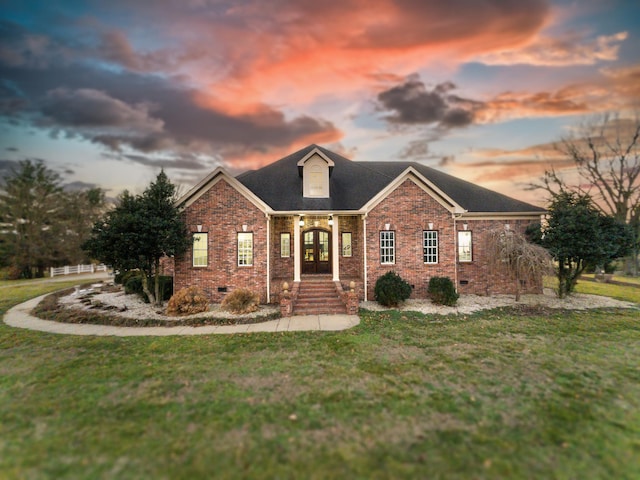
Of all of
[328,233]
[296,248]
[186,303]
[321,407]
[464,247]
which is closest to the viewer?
[321,407]

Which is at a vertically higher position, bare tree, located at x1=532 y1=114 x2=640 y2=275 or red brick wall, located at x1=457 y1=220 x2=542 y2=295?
bare tree, located at x1=532 y1=114 x2=640 y2=275

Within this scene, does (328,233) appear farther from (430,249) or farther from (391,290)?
(430,249)

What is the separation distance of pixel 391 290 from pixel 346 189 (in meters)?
6.46

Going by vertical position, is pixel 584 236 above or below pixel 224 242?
above

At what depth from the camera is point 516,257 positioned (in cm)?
1252

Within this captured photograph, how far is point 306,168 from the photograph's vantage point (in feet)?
46.8

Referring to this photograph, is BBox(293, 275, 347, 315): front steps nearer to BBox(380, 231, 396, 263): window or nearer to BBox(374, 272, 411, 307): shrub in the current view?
BBox(374, 272, 411, 307): shrub

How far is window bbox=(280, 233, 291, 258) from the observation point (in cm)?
1473

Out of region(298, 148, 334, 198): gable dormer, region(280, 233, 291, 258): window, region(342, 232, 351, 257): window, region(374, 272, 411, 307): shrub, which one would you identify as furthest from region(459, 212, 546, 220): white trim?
region(280, 233, 291, 258): window

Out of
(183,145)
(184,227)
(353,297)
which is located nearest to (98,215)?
(183,145)

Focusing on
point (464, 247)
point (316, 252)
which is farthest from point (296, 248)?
point (464, 247)

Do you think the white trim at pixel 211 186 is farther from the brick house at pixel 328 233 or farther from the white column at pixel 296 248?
the white column at pixel 296 248

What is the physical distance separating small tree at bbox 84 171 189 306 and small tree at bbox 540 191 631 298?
57.8 feet

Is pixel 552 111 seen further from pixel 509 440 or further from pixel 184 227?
pixel 184 227
